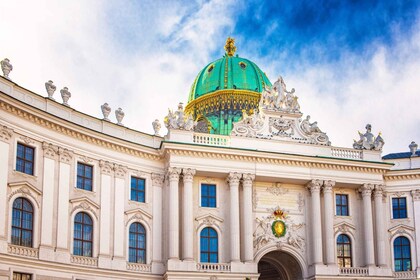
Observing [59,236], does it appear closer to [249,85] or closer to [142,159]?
[142,159]

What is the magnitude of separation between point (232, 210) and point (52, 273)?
46.0 feet

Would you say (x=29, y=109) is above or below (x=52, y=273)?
above

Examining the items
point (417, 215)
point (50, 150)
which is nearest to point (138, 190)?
point (50, 150)

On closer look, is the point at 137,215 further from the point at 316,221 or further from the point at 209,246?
the point at 316,221

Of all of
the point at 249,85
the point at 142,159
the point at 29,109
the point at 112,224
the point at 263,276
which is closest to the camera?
the point at 29,109

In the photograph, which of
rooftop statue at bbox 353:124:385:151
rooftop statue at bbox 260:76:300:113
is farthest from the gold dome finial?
rooftop statue at bbox 353:124:385:151

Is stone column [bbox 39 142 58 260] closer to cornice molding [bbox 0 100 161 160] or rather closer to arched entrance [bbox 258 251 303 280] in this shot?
cornice molding [bbox 0 100 161 160]

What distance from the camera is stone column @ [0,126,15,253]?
1561 inches

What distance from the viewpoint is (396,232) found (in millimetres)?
56062

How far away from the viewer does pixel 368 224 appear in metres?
54.3

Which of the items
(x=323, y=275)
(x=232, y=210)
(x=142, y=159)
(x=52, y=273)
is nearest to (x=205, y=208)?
(x=232, y=210)

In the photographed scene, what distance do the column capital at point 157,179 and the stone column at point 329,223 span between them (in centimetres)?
1206

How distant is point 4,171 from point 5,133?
7.04ft

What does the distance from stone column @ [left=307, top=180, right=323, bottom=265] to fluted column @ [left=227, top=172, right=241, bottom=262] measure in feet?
18.8
